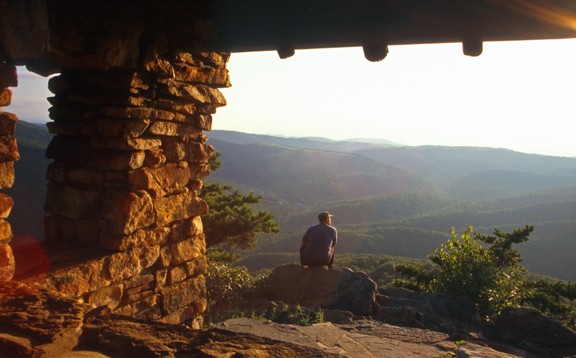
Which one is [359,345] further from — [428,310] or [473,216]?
[473,216]

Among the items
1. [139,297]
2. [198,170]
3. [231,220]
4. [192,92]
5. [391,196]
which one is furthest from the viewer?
[391,196]

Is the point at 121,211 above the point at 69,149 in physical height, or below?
below

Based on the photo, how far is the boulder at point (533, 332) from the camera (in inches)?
287

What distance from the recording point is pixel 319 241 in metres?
8.60

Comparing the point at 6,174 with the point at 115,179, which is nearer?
the point at 6,174

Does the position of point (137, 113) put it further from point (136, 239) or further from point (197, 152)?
point (136, 239)

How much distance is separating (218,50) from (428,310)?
6.25 meters

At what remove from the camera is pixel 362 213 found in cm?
7381

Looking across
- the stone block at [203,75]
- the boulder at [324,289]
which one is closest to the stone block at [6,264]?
the stone block at [203,75]

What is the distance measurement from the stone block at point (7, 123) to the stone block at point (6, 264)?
2.53 ft

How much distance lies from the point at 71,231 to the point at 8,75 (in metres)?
1.44

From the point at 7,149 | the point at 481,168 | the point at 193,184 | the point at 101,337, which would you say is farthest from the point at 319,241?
the point at 481,168

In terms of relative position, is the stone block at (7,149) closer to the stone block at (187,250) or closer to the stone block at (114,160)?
the stone block at (114,160)

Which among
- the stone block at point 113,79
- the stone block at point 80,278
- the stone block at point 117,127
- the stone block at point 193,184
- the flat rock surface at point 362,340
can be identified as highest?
the stone block at point 113,79
